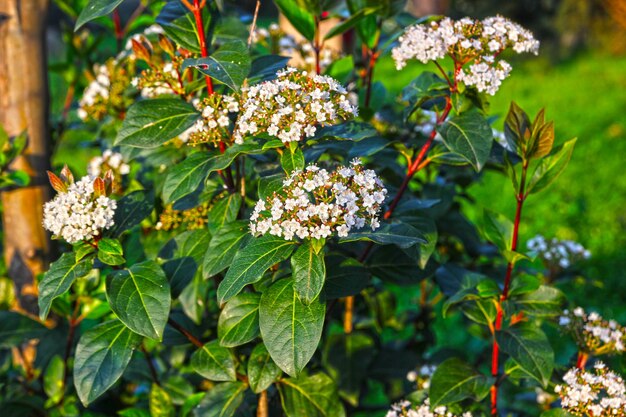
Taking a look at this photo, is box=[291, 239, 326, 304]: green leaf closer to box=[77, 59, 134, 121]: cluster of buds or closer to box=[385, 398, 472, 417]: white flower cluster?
box=[385, 398, 472, 417]: white flower cluster

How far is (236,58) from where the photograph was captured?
1.53m

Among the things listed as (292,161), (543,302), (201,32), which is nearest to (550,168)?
(543,302)

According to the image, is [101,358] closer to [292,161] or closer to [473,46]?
[292,161]

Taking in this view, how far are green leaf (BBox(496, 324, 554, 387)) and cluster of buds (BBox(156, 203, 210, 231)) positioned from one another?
2.72 ft

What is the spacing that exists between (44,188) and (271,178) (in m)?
1.11

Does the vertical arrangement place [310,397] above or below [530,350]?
below

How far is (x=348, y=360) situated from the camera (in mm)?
2203

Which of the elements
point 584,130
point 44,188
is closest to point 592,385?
point 44,188

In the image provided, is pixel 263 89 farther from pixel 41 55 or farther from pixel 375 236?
pixel 41 55

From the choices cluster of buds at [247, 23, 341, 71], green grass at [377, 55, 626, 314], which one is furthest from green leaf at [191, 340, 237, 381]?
green grass at [377, 55, 626, 314]

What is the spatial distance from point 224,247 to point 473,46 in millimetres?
741

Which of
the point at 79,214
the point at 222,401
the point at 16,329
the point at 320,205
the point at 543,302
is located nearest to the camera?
the point at 320,205

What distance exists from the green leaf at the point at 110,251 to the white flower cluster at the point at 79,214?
0.09 ft

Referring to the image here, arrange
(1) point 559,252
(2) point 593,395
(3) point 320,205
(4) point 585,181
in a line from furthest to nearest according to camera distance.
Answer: (4) point 585,181, (1) point 559,252, (2) point 593,395, (3) point 320,205
